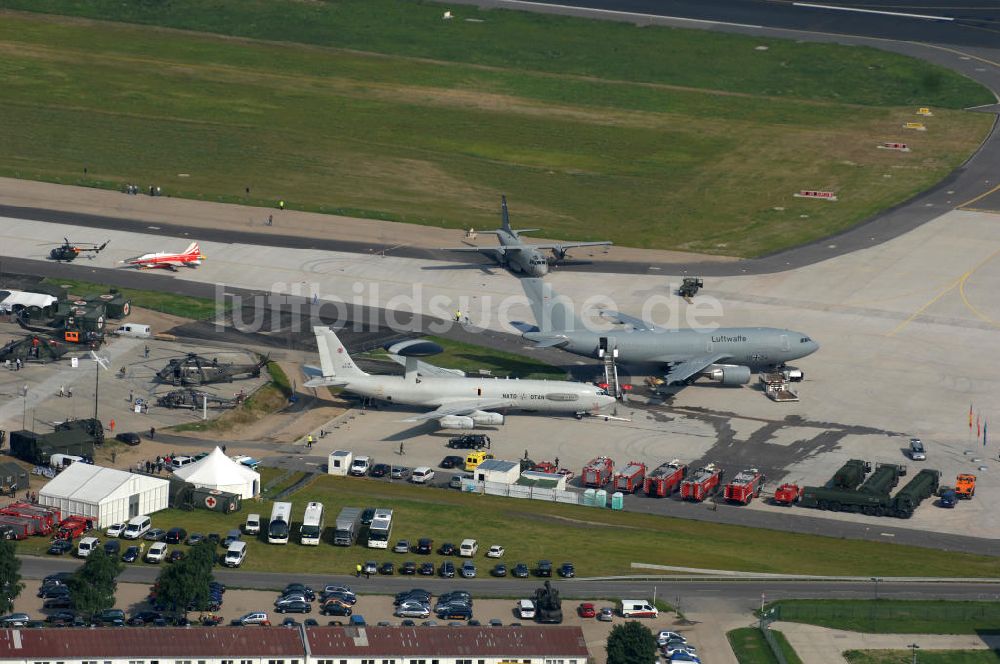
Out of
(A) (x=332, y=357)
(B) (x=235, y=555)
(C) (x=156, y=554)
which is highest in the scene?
(A) (x=332, y=357)

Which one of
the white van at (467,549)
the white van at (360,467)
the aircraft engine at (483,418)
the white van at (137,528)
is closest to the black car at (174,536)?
the white van at (137,528)

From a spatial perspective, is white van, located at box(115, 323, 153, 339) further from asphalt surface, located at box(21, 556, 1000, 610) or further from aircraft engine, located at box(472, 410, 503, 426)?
asphalt surface, located at box(21, 556, 1000, 610)

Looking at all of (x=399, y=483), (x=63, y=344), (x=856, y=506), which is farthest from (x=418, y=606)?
(x=63, y=344)

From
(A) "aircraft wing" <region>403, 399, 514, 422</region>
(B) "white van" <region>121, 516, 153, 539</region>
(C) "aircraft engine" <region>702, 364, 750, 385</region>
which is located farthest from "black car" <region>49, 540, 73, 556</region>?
(C) "aircraft engine" <region>702, 364, 750, 385</region>

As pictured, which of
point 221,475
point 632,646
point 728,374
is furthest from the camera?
point 728,374

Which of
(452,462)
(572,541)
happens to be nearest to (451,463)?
(452,462)

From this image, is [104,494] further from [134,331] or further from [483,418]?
[134,331]

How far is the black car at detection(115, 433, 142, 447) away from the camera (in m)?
164

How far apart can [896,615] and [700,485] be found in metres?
29.5

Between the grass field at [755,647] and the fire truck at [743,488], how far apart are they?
29.0m

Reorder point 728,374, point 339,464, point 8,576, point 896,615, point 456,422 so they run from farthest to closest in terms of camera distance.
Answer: point 728,374
point 456,422
point 339,464
point 896,615
point 8,576

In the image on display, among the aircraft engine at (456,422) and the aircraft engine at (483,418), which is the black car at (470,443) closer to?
the aircraft engine at (456,422)

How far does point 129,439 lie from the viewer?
164375 mm

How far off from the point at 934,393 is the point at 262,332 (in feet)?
259
